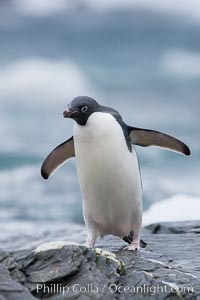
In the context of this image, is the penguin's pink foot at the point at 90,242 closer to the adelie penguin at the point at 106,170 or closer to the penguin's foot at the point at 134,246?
the adelie penguin at the point at 106,170

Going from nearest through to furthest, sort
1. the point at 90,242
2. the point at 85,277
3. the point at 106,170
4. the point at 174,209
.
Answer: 1. the point at 85,277
2. the point at 106,170
3. the point at 90,242
4. the point at 174,209

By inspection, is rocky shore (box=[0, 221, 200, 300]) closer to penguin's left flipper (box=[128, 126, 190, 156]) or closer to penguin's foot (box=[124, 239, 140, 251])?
penguin's foot (box=[124, 239, 140, 251])

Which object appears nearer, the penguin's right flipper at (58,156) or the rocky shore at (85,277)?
the rocky shore at (85,277)

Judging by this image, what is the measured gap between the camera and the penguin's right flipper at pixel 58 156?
6.33m

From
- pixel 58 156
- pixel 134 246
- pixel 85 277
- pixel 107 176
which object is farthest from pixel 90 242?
pixel 85 277

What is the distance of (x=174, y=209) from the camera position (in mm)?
15414

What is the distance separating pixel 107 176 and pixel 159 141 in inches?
28.9

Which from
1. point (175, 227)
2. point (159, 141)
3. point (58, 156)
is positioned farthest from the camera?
point (175, 227)

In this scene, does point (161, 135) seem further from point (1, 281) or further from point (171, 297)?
point (1, 281)

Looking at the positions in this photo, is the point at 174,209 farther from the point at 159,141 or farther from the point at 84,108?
the point at 84,108

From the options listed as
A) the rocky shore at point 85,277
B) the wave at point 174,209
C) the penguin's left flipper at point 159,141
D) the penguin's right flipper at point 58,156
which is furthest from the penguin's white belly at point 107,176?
the wave at point 174,209

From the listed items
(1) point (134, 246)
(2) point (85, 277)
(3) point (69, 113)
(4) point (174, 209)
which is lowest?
(2) point (85, 277)

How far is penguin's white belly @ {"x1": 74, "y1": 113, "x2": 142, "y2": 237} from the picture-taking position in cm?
568

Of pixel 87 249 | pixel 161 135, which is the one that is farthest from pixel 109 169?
pixel 87 249
